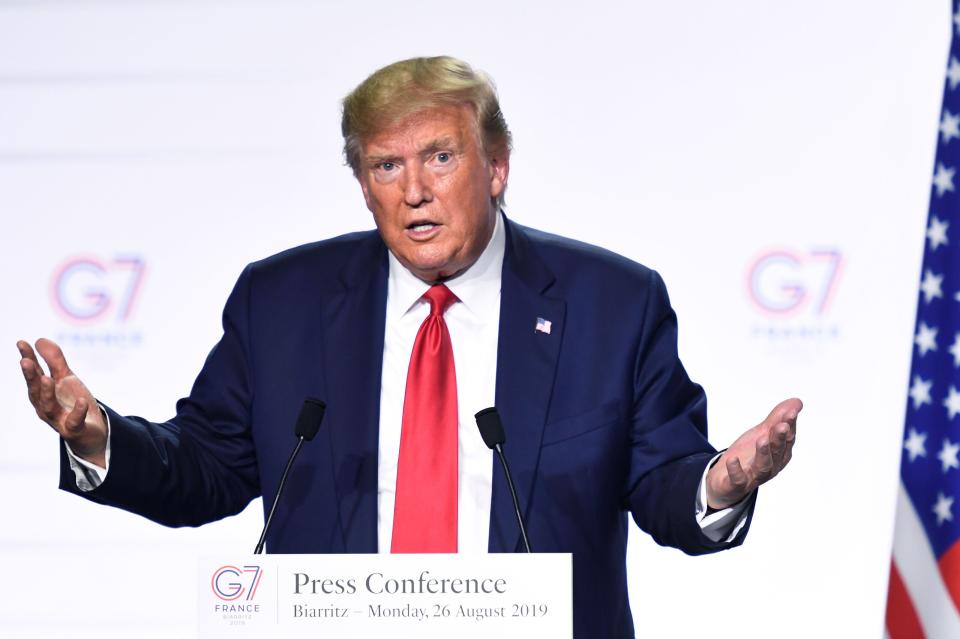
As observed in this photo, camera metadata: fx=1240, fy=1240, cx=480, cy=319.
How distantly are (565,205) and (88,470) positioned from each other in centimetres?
183

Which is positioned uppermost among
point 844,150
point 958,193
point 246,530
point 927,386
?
point 844,150

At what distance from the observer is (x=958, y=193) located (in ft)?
10.7

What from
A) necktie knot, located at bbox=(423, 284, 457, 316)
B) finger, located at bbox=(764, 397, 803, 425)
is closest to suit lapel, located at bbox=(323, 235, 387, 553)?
necktie knot, located at bbox=(423, 284, 457, 316)

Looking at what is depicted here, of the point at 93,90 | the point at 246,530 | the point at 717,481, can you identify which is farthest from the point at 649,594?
the point at 93,90

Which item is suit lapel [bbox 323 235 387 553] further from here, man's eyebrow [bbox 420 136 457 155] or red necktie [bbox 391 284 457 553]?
man's eyebrow [bbox 420 136 457 155]

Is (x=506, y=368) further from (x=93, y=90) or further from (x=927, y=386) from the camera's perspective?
(x=93, y=90)

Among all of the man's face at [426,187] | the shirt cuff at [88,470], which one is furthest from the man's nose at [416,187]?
the shirt cuff at [88,470]

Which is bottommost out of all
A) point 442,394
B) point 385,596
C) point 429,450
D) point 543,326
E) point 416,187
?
point 385,596

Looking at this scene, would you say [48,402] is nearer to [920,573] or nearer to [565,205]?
[565,205]

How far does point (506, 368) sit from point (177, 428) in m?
0.72

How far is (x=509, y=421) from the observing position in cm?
250

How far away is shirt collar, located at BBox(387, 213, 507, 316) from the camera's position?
2635 mm

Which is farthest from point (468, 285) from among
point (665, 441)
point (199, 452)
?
point (199, 452)

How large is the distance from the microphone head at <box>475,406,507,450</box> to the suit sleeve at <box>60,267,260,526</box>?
70cm
